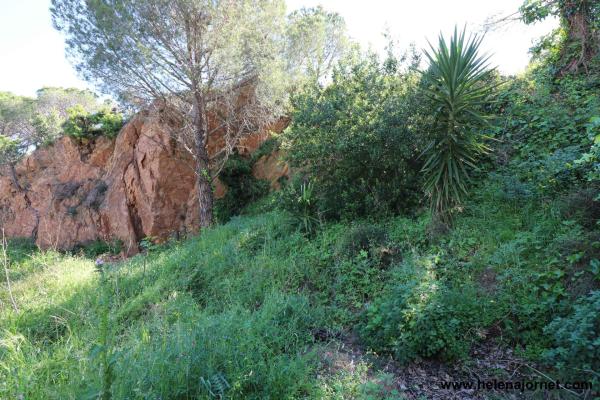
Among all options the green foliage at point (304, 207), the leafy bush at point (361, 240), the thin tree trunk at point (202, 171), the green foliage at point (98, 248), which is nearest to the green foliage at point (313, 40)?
the thin tree trunk at point (202, 171)

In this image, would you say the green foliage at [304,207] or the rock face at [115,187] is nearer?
the green foliage at [304,207]

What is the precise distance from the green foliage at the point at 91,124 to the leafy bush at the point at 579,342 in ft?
58.1

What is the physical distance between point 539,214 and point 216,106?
399 inches

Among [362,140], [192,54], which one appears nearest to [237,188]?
[192,54]

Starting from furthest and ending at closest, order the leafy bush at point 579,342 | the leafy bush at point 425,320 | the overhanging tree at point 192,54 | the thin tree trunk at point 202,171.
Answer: the thin tree trunk at point 202,171 < the overhanging tree at point 192,54 < the leafy bush at point 425,320 < the leafy bush at point 579,342

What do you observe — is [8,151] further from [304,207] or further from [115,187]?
[304,207]

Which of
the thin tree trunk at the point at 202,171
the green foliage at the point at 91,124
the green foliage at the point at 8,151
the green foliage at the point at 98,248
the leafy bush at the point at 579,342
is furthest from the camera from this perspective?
the green foliage at the point at 8,151

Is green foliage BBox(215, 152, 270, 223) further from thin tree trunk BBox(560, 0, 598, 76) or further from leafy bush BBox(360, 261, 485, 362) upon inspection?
leafy bush BBox(360, 261, 485, 362)

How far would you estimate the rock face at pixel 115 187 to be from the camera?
14555 millimetres

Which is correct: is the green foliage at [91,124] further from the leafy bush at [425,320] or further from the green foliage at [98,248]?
the leafy bush at [425,320]

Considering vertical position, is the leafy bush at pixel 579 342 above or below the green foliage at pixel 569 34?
below

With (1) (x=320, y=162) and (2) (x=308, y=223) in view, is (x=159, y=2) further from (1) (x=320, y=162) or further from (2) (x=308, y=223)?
(2) (x=308, y=223)

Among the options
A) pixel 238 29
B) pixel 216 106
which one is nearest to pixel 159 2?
pixel 238 29

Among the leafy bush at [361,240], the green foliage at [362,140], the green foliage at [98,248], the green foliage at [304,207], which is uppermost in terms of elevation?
the green foliage at [362,140]
